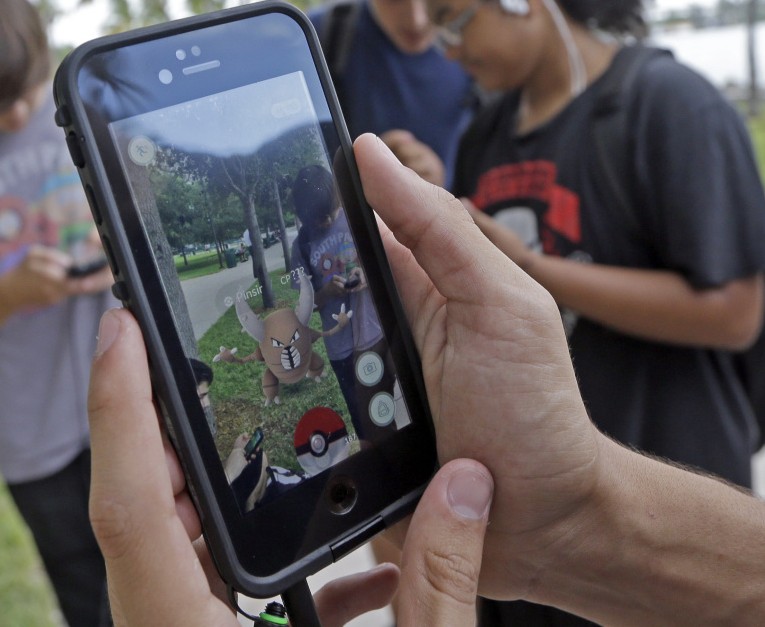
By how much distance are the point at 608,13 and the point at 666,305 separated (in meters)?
0.77

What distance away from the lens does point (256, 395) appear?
0.95 metres

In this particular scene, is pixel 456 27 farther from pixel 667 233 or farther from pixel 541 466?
pixel 541 466

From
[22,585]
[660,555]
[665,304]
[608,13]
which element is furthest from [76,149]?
[22,585]

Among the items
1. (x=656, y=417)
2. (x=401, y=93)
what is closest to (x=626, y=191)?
(x=656, y=417)

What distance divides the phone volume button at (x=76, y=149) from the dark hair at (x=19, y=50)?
102 centimetres

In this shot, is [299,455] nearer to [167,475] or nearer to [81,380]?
[167,475]

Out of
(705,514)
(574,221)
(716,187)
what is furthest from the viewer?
(574,221)

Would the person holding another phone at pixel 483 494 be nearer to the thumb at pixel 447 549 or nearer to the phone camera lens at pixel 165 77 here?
the thumb at pixel 447 549

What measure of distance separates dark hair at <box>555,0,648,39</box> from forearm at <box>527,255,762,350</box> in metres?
0.66

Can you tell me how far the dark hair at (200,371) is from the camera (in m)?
0.90

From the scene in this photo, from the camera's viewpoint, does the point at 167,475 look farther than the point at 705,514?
No

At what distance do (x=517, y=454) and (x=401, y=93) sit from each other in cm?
150

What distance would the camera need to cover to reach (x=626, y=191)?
1546 mm

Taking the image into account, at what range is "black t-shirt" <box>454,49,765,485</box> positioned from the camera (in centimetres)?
148
